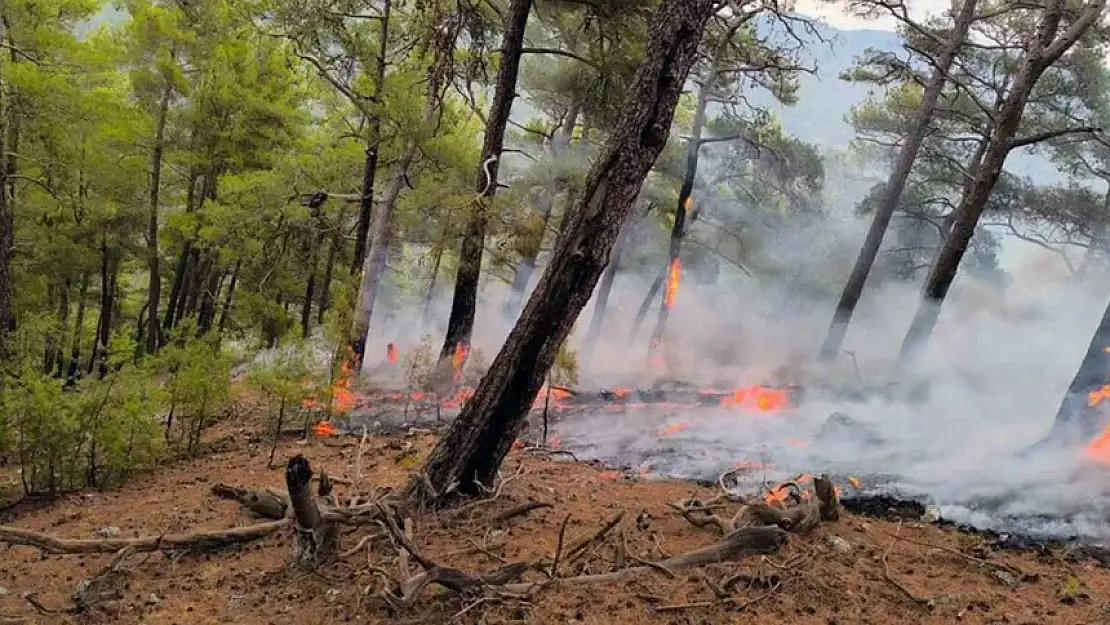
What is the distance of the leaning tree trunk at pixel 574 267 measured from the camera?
4.39 m

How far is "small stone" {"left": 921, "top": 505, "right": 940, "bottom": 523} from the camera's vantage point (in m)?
5.20

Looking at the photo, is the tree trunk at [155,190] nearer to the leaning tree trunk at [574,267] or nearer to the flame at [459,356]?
the flame at [459,356]

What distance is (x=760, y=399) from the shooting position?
36.1 ft

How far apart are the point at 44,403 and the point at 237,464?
72.6 inches

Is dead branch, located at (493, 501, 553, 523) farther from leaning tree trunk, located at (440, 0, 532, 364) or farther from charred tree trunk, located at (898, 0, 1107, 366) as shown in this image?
charred tree trunk, located at (898, 0, 1107, 366)

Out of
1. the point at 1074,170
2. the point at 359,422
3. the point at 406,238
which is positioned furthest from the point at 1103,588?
the point at 1074,170

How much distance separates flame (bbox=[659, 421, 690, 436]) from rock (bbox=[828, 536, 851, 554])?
14.0 feet

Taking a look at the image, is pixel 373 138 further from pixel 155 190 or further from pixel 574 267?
pixel 574 267

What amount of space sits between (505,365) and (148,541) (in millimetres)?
2498

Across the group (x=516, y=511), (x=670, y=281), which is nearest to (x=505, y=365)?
(x=516, y=511)

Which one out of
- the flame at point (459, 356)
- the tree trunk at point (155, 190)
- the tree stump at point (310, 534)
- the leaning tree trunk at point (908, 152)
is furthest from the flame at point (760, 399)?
the tree trunk at point (155, 190)

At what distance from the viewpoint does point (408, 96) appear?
12.0m

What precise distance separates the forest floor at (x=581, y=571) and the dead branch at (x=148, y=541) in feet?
0.26

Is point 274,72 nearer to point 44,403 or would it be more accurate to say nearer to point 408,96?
point 408,96
